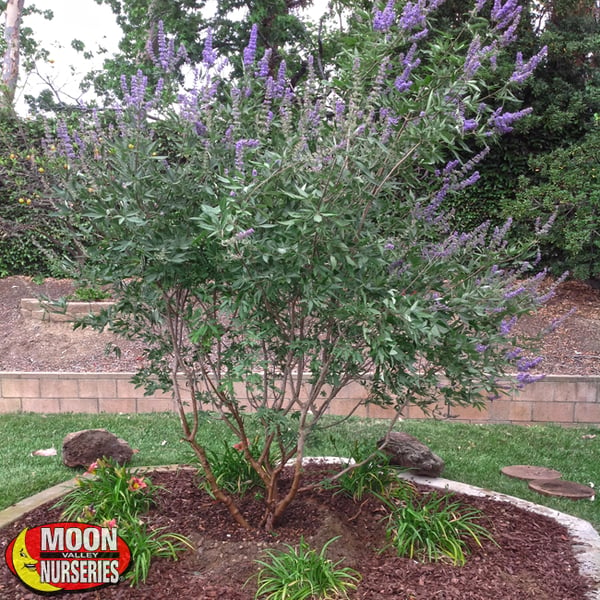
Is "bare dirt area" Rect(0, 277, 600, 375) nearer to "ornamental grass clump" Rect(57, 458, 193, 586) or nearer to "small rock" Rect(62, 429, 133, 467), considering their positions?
"small rock" Rect(62, 429, 133, 467)

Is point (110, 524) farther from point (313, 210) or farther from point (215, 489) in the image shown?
point (313, 210)

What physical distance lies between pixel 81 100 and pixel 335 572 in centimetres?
254

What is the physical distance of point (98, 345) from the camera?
7.96m

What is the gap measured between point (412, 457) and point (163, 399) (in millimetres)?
3196

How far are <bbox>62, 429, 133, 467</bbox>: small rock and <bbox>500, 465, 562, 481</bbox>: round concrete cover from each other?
120 inches

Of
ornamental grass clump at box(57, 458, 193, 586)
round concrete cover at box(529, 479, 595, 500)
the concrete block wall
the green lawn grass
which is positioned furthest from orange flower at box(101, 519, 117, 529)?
the concrete block wall

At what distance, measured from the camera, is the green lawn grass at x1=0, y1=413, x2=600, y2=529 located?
488 cm

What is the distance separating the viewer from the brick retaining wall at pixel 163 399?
6.72m

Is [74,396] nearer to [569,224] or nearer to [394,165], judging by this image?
[394,165]

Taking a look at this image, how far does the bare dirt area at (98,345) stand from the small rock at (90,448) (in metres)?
2.28

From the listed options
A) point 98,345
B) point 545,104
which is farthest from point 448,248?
point 545,104

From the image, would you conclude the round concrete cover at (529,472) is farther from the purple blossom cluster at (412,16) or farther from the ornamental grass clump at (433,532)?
the purple blossom cluster at (412,16)

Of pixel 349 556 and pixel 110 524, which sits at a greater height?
pixel 110 524

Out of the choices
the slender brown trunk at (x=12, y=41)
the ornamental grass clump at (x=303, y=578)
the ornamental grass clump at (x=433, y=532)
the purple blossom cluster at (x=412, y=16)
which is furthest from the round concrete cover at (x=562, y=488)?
the slender brown trunk at (x=12, y=41)
